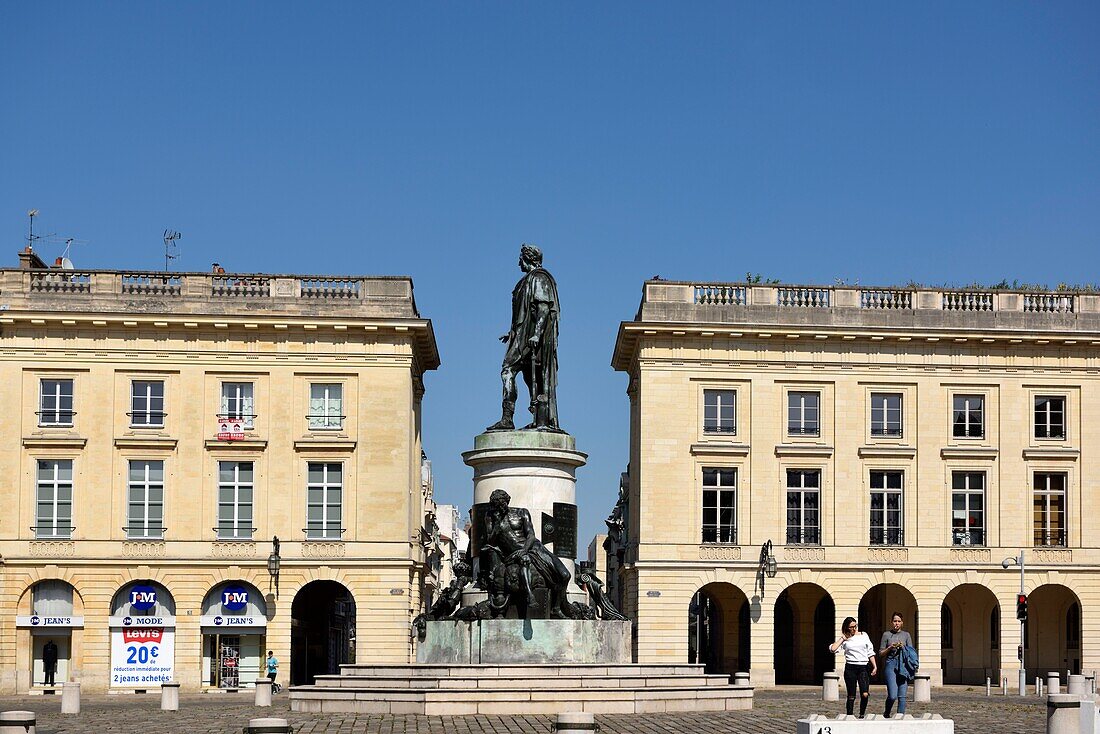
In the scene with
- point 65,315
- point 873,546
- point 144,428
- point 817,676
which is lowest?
point 817,676

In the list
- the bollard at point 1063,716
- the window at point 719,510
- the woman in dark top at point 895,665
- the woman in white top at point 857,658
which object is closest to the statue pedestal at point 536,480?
the woman in white top at point 857,658

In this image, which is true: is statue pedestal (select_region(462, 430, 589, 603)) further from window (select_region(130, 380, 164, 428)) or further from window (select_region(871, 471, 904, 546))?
window (select_region(871, 471, 904, 546))

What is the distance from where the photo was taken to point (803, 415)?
64.2m

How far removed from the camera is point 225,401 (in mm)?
61906

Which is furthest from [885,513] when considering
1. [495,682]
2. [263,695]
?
[495,682]

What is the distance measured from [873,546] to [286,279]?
965 inches

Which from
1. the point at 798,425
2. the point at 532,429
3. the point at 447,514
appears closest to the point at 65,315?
the point at 798,425

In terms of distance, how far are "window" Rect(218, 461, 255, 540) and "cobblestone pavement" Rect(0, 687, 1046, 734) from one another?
16.8 metres

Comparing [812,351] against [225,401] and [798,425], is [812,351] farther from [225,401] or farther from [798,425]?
[225,401]

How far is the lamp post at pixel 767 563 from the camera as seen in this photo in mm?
61875

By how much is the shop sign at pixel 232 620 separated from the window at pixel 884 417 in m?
24.3

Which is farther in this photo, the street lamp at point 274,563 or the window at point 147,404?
the window at point 147,404

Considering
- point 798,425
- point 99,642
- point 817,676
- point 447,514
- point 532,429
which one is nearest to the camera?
point 532,429

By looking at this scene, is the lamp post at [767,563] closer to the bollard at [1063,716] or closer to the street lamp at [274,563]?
the street lamp at [274,563]
